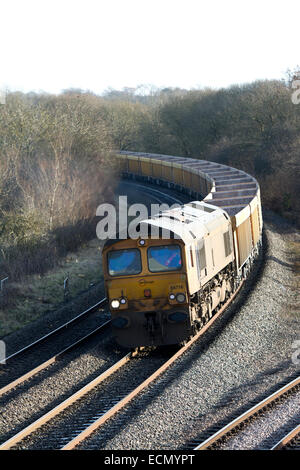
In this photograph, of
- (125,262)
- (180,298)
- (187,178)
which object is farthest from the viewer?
(187,178)

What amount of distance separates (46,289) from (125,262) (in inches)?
329

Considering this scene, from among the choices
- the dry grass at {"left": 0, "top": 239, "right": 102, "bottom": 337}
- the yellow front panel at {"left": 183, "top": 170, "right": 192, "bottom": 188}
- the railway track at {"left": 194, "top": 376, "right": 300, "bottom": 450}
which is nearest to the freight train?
the railway track at {"left": 194, "top": 376, "right": 300, "bottom": 450}

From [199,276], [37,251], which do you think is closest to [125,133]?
[37,251]

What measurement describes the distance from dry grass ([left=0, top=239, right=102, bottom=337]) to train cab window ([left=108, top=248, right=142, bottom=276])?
200 inches

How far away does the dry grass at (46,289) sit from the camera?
18.7m

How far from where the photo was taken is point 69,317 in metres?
18.5

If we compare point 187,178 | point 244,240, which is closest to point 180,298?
point 244,240

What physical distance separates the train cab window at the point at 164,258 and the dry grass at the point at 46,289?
5.80 m

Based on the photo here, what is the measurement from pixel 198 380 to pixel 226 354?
5.73 feet

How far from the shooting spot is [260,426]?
1013 centimetres

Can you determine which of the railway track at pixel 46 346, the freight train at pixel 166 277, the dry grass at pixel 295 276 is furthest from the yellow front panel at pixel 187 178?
the freight train at pixel 166 277

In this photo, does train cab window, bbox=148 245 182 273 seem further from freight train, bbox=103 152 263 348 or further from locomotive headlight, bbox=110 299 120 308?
locomotive headlight, bbox=110 299 120 308

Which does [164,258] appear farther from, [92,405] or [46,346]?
[46,346]

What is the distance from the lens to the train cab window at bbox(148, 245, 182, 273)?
13.7m
